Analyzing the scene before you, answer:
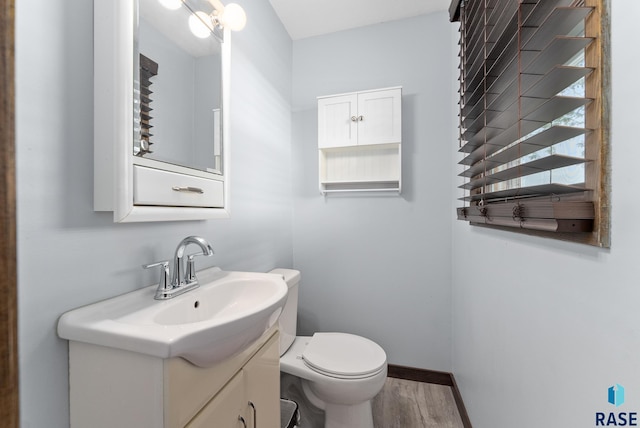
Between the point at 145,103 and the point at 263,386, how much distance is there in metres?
1.00

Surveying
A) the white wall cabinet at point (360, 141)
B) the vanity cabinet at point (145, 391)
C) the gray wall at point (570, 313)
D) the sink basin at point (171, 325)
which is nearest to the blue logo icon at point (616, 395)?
the gray wall at point (570, 313)

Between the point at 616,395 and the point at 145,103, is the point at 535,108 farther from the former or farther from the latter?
the point at 145,103

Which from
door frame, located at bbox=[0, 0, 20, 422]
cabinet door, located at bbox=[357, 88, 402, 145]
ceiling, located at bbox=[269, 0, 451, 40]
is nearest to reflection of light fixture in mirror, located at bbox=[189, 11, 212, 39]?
door frame, located at bbox=[0, 0, 20, 422]

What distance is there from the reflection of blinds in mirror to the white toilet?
3.19ft

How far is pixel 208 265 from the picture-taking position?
3.73 feet

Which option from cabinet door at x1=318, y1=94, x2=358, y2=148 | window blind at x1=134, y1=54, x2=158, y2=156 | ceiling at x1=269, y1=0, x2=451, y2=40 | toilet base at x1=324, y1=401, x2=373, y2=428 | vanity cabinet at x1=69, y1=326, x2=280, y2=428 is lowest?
toilet base at x1=324, y1=401, x2=373, y2=428

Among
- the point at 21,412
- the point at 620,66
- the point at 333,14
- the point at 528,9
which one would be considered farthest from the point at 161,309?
the point at 333,14

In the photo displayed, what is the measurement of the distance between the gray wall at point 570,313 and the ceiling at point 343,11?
154cm

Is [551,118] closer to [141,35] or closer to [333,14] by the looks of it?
[141,35]

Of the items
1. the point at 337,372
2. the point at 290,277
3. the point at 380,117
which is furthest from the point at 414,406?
the point at 380,117

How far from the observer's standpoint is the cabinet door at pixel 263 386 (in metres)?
0.85

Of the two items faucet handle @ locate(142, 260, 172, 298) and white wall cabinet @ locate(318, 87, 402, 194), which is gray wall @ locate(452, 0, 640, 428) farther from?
faucet handle @ locate(142, 260, 172, 298)

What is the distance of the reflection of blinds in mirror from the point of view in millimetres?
767

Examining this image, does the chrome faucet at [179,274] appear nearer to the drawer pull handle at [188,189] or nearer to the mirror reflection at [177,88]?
the drawer pull handle at [188,189]
